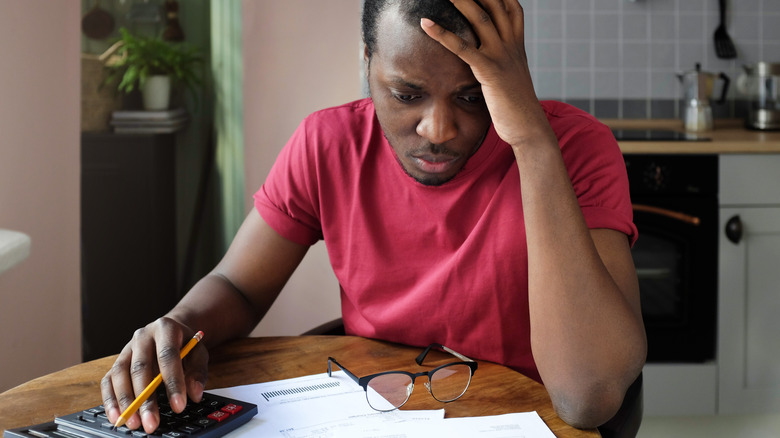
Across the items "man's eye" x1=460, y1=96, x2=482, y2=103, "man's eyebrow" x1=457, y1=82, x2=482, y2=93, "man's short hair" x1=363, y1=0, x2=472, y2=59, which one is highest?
"man's short hair" x1=363, y1=0, x2=472, y2=59

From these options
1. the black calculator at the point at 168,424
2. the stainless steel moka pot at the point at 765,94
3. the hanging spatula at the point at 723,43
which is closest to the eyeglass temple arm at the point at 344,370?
the black calculator at the point at 168,424

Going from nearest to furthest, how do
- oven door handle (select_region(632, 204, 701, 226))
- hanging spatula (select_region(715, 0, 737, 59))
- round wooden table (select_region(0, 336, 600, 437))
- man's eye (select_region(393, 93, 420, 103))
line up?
round wooden table (select_region(0, 336, 600, 437)), man's eye (select_region(393, 93, 420, 103)), oven door handle (select_region(632, 204, 701, 226)), hanging spatula (select_region(715, 0, 737, 59))

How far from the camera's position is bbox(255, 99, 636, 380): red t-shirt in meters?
1.17

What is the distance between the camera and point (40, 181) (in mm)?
2041

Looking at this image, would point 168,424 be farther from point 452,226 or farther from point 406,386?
point 452,226

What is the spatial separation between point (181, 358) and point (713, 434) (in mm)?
2260

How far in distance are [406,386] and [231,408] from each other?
0.70 feet

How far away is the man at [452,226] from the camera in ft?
3.24

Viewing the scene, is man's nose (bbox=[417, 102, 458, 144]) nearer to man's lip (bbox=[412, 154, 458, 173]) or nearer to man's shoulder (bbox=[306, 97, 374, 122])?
man's lip (bbox=[412, 154, 458, 173])

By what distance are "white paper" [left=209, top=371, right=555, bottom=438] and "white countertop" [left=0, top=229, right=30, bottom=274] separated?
36.9 inches

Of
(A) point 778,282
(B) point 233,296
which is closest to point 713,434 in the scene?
(A) point 778,282

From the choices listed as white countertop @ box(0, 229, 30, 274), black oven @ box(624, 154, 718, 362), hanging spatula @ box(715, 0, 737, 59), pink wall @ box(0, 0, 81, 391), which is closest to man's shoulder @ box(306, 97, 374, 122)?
white countertop @ box(0, 229, 30, 274)

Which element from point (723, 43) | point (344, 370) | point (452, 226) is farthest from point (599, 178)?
point (723, 43)

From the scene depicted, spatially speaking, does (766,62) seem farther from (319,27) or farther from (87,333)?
(87,333)
